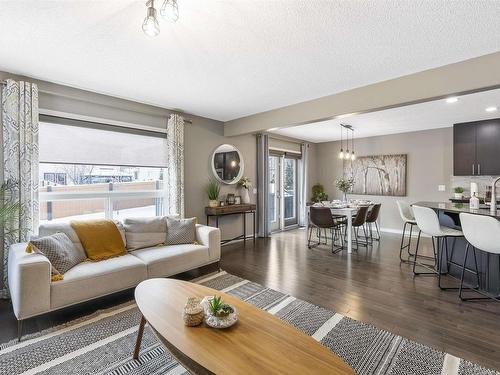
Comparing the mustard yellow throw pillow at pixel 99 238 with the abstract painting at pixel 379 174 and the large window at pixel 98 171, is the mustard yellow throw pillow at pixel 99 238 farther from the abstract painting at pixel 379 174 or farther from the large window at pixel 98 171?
the abstract painting at pixel 379 174

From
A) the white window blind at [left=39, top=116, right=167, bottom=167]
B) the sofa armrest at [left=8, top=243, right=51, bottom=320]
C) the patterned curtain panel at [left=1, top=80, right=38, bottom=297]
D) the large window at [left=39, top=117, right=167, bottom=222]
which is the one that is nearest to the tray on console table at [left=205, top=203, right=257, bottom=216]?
the large window at [left=39, top=117, right=167, bottom=222]

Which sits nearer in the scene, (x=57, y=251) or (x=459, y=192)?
(x=57, y=251)

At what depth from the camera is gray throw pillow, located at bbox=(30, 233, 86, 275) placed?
8.02 ft

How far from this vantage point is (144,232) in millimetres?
3404

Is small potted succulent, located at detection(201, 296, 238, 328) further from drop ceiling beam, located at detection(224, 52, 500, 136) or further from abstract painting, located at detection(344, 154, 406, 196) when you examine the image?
abstract painting, located at detection(344, 154, 406, 196)

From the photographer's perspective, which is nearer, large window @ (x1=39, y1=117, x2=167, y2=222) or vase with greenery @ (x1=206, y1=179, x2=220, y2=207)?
large window @ (x1=39, y1=117, x2=167, y2=222)

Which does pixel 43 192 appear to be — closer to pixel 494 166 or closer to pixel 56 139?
pixel 56 139

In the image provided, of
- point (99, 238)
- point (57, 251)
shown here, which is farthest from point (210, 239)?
point (57, 251)

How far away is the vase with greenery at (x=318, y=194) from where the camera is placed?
288 inches

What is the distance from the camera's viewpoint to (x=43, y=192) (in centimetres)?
326

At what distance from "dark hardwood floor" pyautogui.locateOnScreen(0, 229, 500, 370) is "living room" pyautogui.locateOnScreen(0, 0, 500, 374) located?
25mm

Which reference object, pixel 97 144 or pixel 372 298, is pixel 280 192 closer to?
pixel 372 298

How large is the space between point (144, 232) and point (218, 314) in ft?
7.27

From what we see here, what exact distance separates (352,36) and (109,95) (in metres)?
3.19
